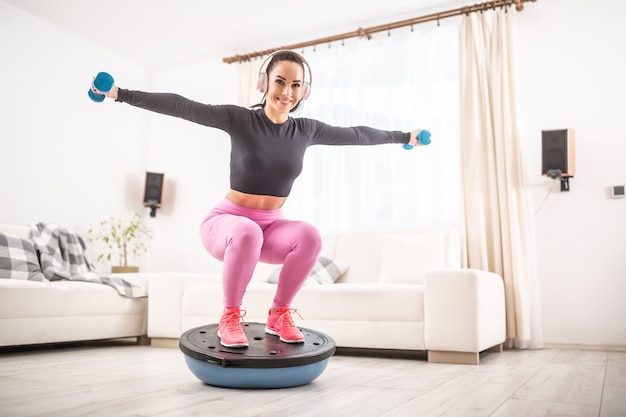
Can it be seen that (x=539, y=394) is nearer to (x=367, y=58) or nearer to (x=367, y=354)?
(x=367, y=354)

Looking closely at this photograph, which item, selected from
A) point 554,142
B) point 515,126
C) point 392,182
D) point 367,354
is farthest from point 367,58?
point 367,354

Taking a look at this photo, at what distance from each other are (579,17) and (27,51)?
4.66 m

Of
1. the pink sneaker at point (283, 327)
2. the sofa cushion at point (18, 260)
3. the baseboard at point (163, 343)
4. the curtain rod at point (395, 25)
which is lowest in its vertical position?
the baseboard at point (163, 343)

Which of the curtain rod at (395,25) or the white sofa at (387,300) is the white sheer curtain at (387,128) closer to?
the curtain rod at (395,25)

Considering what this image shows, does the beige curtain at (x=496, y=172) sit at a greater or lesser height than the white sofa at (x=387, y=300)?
greater

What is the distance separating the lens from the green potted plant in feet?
17.1

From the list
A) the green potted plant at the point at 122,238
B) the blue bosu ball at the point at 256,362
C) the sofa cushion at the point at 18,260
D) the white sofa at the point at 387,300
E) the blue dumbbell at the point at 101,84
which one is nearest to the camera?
the blue dumbbell at the point at 101,84

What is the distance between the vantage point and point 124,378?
2.39 m

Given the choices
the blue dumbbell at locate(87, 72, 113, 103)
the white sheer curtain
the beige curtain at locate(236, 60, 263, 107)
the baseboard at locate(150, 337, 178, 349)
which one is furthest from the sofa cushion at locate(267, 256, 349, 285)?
the blue dumbbell at locate(87, 72, 113, 103)

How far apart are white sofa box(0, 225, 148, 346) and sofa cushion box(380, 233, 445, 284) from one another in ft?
6.25

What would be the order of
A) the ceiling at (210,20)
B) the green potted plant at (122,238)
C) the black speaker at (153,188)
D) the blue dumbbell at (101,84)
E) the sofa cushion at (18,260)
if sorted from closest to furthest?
the blue dumbbell at (101,84) → the sofa cushion at (18,260) → the ceiling at (210,20) → the green potted plant at (122,238) → the black speaker at (153,188)

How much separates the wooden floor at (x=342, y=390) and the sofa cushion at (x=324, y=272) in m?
0.84

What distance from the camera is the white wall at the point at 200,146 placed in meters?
3.98

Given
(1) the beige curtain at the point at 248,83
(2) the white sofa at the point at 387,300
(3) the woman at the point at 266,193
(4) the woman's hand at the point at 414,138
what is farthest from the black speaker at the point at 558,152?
(1) the beige curtain at the point at 248,83
